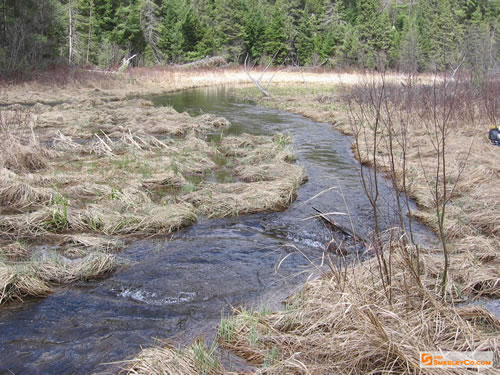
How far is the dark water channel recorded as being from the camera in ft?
11.7

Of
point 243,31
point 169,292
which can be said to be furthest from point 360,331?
point 243,31

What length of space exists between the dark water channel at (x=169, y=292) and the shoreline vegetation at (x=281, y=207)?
0.31 m

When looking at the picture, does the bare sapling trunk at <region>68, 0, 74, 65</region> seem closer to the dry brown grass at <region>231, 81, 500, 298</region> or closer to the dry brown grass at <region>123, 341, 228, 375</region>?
the dry brown grass at <region>231, 81, 500, 298</region>

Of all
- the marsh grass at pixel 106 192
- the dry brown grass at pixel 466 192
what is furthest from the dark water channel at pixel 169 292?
the dry brown grass at pixel 466 192

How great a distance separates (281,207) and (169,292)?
316 centimetres

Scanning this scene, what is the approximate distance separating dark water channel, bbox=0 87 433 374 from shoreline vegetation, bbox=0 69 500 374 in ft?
1.00

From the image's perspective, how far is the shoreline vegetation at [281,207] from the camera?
3.09 meters

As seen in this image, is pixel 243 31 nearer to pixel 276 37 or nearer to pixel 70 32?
pixel 276 37

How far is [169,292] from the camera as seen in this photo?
4.54 m

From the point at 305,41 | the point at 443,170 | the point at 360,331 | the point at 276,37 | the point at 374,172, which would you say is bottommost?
the point at 360,331

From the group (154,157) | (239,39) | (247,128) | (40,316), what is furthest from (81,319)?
(239,39)

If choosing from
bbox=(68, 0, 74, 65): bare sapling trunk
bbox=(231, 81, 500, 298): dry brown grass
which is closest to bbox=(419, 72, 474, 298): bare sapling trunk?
bbox=(231, 81, 500, 298): dry brown grass

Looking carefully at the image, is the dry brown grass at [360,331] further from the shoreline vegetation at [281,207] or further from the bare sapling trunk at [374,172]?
the bare sapling trunk at [374,172]

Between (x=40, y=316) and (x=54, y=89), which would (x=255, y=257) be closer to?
(x=40, y=316)
